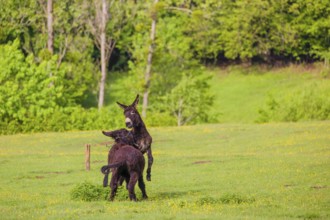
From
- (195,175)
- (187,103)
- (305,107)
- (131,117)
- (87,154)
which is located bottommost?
(187,103)

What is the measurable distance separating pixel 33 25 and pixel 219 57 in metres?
27.8

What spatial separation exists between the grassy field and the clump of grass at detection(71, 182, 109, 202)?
50cm

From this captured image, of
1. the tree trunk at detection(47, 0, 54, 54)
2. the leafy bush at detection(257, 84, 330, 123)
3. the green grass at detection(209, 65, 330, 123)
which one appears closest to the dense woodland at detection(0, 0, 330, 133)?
the tree trunk at detection(47, 0, 54, 54)

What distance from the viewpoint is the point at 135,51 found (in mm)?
88375

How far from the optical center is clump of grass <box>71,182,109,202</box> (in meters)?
26.6

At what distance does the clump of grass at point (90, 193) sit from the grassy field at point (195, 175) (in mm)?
502

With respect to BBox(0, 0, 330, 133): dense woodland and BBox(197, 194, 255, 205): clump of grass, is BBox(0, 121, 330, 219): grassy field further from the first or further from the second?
BBox(0, 0, 330, 133): dense woodland

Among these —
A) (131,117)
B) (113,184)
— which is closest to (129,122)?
(131,117)

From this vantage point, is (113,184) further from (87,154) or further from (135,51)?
(135,51)

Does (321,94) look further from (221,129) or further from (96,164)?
(96,164)

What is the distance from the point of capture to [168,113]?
77.8 m

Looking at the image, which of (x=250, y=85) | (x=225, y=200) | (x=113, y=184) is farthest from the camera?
(x=250, y=85)

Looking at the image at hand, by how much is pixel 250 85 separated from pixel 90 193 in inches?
2832

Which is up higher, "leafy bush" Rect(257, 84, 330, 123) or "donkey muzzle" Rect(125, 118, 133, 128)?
"donkey muzzle" Rect(125, 118, 133, 128)
